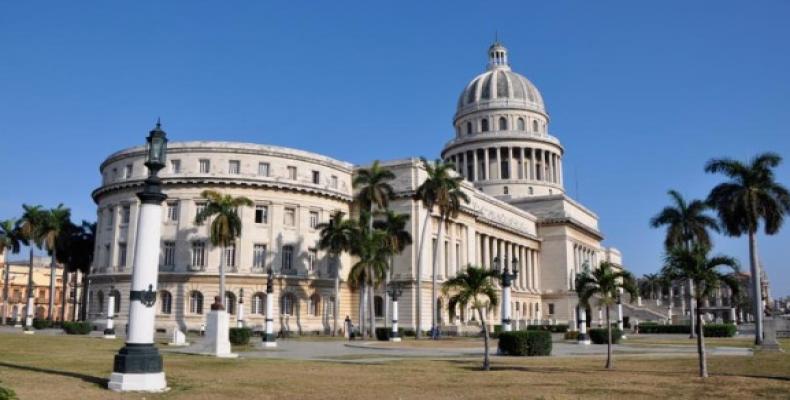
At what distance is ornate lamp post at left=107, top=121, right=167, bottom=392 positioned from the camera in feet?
56.3

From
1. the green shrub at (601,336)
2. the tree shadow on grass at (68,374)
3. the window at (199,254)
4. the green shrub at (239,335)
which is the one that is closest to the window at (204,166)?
the window at (199,254)

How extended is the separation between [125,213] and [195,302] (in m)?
12.0

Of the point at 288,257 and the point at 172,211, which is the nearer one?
the point at 172,211

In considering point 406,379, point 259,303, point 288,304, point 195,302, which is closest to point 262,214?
point 259,303

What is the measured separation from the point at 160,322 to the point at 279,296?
36.4 ft

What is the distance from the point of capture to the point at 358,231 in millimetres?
63094

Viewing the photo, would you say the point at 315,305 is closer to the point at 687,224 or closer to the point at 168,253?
the point at 168,253

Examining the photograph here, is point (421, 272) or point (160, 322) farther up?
point (421, 272)

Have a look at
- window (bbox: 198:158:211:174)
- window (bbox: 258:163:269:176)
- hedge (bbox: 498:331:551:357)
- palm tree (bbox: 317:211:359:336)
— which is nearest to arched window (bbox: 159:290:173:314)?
window (bbox: 198:158:211:174)

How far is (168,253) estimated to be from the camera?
67.4m

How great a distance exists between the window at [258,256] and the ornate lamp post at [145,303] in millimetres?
49981

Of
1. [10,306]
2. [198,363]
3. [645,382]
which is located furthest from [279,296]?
[10,306]

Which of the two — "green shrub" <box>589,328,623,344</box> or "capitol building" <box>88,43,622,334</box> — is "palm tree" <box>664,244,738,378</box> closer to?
"green shrub" <box>589,328,623,344</box>

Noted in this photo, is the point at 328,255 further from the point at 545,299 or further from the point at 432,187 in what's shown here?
the point at 545,299
